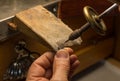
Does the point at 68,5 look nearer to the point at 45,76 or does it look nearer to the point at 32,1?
the point at 32,1

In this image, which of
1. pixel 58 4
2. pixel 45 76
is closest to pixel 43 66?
pixel 45 76

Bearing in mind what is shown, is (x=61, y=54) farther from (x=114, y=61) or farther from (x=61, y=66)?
(x=114, y=61)

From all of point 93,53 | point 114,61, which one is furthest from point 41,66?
point 114,61

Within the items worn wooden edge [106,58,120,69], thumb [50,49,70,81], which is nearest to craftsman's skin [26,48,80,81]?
thumb [50,49,70,81]

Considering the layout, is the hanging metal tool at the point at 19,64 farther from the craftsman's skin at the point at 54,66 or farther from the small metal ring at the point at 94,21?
the small metal ring at the point at 94,21

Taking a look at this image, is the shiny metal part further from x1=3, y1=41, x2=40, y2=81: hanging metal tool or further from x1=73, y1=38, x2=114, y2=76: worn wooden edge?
x1=73, y1=38, x2=114, y2=76: worn wooden edge

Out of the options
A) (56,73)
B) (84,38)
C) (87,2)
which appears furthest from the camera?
(84,38)
